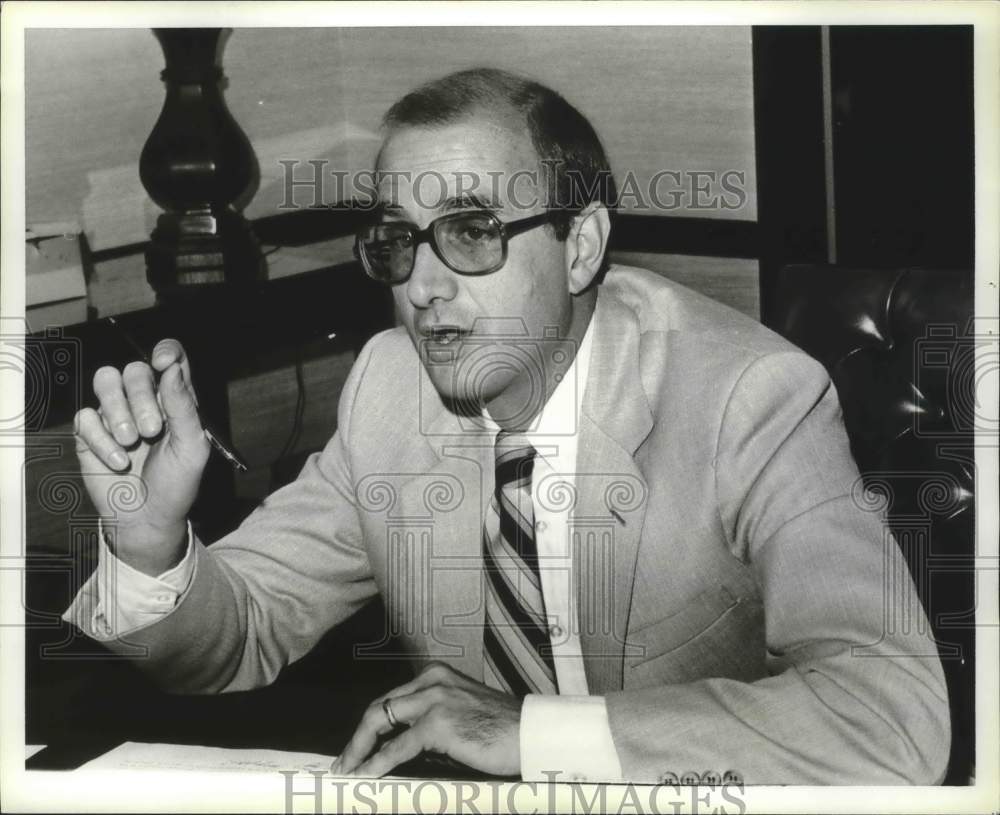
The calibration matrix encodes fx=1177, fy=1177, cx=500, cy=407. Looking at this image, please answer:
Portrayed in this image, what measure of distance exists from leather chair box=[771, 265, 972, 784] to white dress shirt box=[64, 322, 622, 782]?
0.31 metres

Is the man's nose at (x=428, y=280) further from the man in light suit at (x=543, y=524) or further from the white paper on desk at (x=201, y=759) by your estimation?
the white paper on desk at (x=201, y=759)

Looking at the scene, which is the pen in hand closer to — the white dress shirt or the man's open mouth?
the white dress shirt

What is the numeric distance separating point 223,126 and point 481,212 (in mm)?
392

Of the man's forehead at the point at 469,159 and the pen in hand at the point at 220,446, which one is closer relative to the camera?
the man's forehead at the point at 469,159

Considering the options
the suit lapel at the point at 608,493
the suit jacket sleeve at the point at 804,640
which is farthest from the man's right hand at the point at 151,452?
the suit jacket sleeve at the point at 804,640

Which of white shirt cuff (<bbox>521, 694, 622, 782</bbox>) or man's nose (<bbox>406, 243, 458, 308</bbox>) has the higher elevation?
man's nose (<bbox>406, 243, 458, 308</bbox>)

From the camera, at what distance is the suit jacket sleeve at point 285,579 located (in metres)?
1.62

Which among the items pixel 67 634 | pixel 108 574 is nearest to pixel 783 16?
pixel 108 574

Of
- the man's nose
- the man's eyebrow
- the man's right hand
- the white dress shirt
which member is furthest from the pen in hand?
the man's eyebrow

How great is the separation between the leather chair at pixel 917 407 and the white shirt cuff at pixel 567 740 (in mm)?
447

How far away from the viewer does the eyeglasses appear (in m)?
1.51

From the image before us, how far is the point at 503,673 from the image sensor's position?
159 cm

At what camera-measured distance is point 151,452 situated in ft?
5.25

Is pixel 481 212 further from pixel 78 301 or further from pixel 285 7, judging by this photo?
pixel 78 301
